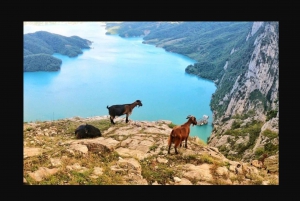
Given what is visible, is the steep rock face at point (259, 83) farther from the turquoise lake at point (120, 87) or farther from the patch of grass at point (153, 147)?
the patch of grass at point (153, 147)

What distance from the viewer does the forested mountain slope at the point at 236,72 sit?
14422 mm

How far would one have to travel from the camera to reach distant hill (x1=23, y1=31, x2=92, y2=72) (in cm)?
7679

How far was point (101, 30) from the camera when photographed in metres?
123

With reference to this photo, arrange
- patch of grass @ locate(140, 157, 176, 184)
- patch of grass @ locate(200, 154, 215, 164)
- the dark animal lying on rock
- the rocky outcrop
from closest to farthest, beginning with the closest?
1. the rocky outcrop
2. patch of grass @ locate(140, 157, 176, 184)
3. patch of grass @ locate(200, 154, 215, 164)
4. the dark animal lying on rock

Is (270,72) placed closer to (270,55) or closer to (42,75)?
(270,55)

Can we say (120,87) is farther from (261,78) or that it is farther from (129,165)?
(129,165)

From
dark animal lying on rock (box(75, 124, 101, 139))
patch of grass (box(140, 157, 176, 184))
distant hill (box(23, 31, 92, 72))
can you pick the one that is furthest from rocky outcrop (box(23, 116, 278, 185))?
distant hill (box(23, 31, 92, 72))

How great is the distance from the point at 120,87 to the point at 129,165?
53216mm

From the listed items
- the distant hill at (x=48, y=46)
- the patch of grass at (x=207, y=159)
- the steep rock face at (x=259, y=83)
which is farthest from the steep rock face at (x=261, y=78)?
the distant hill at (x=48, y=46)

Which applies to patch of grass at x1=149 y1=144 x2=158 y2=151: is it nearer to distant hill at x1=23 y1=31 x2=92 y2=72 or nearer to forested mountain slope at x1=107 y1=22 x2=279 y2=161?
forested mountain slope at x1=107 y1=22 x2=279 y2=161

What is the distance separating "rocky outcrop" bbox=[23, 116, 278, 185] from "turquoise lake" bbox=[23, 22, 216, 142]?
31.6 meters

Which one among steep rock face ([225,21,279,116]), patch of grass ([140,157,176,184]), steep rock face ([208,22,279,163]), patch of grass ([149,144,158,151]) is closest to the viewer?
patch of grass ([140,157,176,184])
